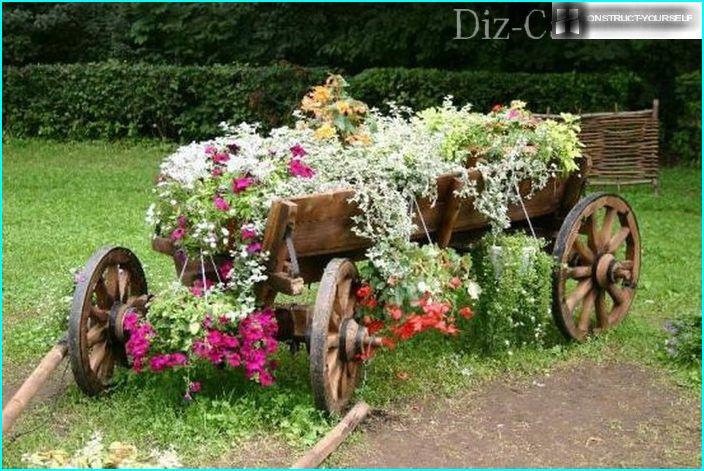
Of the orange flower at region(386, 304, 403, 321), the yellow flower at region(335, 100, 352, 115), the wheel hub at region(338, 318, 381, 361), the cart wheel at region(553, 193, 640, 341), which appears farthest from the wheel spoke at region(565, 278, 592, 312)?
the yellow flower at region(335, 100, 352, 115)

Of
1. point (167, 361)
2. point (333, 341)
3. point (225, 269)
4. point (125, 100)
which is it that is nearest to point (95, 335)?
point (167, 361)

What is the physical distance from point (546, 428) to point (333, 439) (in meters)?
1.20

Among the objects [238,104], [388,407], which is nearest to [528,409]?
[388,407]

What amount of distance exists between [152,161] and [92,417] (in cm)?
1071

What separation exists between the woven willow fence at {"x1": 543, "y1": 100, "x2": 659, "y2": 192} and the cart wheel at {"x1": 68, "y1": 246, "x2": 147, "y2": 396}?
921 centimetres

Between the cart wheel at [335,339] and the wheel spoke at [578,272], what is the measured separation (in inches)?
67.6

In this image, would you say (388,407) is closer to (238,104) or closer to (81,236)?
(81,236)

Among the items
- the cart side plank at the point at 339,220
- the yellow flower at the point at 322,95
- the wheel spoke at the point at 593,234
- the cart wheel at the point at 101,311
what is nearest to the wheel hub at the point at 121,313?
the cart wheel at the point at 101,311

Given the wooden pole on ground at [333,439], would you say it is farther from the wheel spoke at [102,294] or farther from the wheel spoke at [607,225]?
the wheel spoke at [607,225]

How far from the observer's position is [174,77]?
16734 mm

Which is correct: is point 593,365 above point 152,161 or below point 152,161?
below

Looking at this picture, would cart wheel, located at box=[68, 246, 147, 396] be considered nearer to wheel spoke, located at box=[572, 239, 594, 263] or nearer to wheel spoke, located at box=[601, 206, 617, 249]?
wheel spoke, located at box=[572, 239, 594, 263]

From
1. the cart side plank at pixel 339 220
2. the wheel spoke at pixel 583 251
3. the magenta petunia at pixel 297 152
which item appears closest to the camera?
the cart side plank at pixel 339 220

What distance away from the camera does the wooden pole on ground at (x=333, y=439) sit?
427 centimetres
